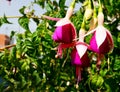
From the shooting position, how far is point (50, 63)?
62.6 inches

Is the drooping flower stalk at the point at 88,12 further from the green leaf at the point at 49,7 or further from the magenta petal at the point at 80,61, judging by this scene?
→ the green leaf at the point at 49,7

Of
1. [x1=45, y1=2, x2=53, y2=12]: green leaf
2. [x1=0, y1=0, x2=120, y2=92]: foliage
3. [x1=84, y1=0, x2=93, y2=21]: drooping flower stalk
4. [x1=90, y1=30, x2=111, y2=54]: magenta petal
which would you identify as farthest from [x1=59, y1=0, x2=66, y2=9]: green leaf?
[x1=90, y1=30, x2=111, y2=54]: magenta petal

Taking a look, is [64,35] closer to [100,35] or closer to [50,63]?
[100,35]

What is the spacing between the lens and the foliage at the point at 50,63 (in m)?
1.46

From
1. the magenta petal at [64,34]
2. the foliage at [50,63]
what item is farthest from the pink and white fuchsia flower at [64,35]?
the foliage at [50,63]

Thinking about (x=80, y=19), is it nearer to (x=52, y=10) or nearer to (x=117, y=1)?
(x=117, y=1)

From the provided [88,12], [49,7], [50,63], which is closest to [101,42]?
[88,12]

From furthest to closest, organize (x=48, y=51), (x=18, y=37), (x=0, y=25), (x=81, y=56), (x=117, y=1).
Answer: (x=0, y=25)
(x=18, y=37)
(x=48, y=51)
(x=117, y=1)
(x=81, y=56)

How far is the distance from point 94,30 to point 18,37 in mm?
960

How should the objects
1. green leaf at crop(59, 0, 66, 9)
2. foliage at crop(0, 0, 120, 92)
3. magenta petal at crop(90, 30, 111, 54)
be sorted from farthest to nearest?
1. green leaf at crop(59, 0, 66, 9)
2. foliage at crop(0, 0, 120, 92)
3. magenta petal at crop(90, 30, 111, 54)

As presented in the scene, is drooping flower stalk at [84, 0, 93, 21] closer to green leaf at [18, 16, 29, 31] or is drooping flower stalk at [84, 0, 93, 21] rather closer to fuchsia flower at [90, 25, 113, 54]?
fuchsia flower at [90, 25, 113, 54]

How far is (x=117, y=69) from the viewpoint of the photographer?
1.45 metres

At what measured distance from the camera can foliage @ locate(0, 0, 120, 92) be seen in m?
1.46

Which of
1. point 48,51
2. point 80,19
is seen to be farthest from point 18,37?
point 80,19
